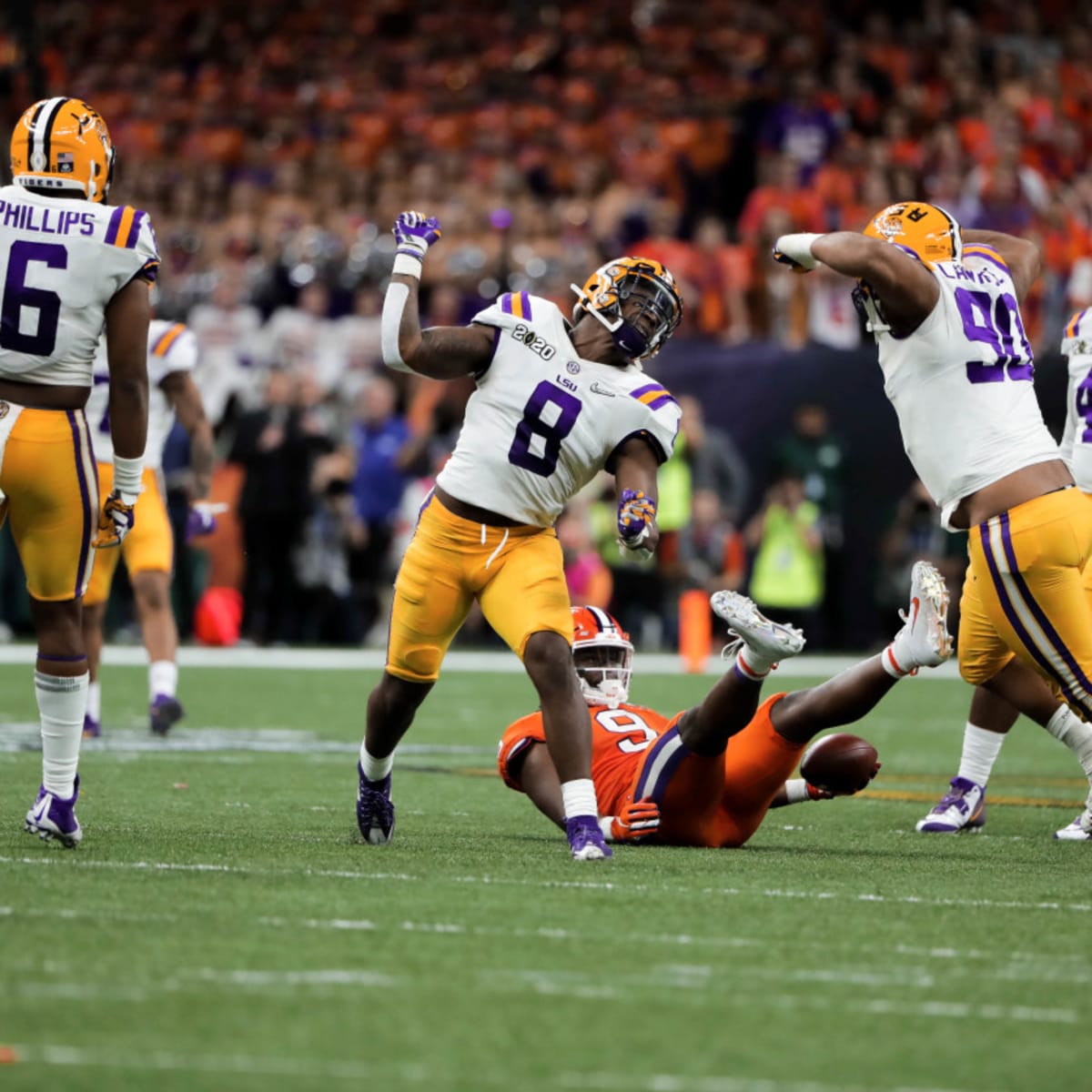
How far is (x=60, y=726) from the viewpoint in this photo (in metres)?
5.54

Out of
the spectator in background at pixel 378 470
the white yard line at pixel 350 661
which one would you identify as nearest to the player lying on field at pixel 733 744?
the white yard line at pixel 350 661

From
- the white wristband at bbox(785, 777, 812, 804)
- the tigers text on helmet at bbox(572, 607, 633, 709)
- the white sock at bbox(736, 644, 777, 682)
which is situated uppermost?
the white sock at bbox(736, 644, 777, 682)

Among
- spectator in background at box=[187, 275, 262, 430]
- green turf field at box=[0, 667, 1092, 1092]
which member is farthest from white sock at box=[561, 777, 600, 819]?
spectator in background at box=[187, 275, 262, 430]

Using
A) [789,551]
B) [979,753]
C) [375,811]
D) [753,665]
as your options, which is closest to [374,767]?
[375,811]

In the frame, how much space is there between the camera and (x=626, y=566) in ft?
52.0

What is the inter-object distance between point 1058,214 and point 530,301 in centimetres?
967

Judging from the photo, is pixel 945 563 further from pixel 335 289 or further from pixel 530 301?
pixel 530 301

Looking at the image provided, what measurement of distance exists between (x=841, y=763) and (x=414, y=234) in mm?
1998

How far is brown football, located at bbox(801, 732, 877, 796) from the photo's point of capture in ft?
19.2

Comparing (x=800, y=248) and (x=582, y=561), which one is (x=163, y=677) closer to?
(x=800, y=248)

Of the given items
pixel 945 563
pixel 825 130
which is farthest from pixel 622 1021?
pixel 825 130

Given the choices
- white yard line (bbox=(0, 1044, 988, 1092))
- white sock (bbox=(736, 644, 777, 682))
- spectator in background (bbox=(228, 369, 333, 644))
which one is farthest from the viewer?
spectator in background (bbox=(228, 369, 333, 644))

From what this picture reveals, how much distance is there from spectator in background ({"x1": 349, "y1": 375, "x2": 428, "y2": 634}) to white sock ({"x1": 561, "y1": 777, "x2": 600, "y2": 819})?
1025 centimetres

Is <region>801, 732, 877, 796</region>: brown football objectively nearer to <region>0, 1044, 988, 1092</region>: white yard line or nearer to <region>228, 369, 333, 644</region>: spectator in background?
<region>0, 1044, 988, 1092</region>: white yard line
